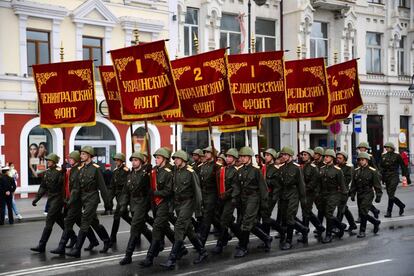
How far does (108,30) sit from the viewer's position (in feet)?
84.0

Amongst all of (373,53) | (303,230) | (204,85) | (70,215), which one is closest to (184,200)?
(70,215)

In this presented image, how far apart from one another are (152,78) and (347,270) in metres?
5.06

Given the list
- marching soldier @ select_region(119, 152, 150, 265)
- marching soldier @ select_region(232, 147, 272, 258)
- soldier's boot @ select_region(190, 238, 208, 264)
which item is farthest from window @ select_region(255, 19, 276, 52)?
soldier's boot @ select_region(190, 238, 208, 264)

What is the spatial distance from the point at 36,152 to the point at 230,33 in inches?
432

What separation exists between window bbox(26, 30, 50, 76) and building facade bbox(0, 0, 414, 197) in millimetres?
36

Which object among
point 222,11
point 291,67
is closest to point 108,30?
point 222,11

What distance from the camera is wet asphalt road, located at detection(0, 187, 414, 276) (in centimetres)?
1031

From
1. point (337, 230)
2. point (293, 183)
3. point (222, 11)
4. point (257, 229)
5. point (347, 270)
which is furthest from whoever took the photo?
point (222, 11)

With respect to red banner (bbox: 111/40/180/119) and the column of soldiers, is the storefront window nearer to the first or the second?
the column of soldiers

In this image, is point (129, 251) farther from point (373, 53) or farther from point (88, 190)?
point (373, 53)

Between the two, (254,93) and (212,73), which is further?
(254,93)

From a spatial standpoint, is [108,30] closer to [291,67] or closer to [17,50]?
[17,50]

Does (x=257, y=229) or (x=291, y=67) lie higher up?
(x=291, y=67)

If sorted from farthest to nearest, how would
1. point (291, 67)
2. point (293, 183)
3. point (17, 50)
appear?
point (17, 50) → point (291, 67) → point (293, 183)
